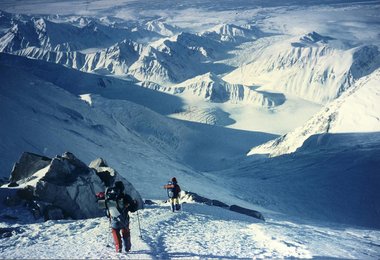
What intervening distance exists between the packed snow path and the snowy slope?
8451 centimetres

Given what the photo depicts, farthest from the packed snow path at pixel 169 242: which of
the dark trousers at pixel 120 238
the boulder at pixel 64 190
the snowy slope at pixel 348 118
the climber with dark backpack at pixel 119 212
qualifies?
the snowy slope at pixel 348 118

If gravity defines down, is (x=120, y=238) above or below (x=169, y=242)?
above

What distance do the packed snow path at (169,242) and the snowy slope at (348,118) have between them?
84.5 meters

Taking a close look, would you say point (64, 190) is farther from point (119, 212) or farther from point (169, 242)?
point (119, 212)

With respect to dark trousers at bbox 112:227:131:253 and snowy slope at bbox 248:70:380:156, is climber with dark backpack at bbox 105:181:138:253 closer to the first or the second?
dark trousers at bbox 112:227:131:253

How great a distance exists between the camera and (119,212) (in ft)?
44.1

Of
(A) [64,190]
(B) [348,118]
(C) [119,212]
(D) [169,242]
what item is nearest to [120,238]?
(C) [119,212]

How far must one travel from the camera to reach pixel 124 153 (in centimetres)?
6231

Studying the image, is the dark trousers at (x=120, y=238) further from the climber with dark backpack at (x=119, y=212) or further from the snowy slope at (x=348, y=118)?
the snowy slope at (x=348, y=118)

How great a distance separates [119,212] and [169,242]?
8.06ft

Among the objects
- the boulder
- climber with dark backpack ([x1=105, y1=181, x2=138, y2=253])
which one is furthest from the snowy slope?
climber with dark backpack ([x1=105, y1=181, x2=138, y2=253])

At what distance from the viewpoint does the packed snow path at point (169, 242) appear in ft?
44.4

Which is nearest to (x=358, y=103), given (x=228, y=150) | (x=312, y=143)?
Answer: (x=312, y=143)

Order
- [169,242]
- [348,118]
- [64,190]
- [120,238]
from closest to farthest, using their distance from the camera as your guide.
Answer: [120,238]
[169,242]
[64,190]
[348,118]
